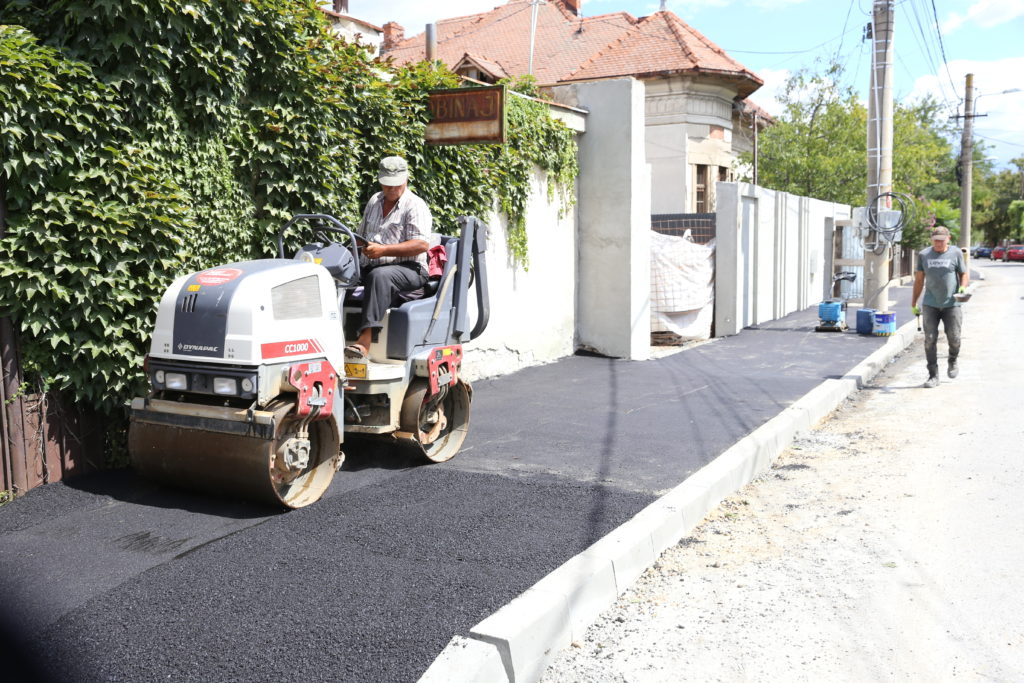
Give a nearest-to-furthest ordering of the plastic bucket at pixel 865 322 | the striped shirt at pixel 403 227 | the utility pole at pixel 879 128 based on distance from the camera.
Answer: the striped shirt at pixel 403 227, the plastic bucket at pixel 865 322, the utility pole at pixel 879 128

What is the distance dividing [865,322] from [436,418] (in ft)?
37.3

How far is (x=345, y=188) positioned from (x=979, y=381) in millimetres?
8263

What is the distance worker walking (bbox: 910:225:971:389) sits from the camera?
1072cm

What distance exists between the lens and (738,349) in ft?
45.8

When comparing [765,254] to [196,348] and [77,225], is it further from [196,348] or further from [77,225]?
[196,348]

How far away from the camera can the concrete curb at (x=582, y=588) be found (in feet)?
11.2

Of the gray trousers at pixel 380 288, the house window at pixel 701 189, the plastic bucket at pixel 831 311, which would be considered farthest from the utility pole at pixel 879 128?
the house window at pixel 701 189

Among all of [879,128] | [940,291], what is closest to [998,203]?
[879,128]

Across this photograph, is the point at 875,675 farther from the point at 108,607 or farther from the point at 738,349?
the point at 738,349

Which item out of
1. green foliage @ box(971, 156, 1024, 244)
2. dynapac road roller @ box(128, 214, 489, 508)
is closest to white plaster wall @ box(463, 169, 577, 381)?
dynapac road roller @ box(128, 214, 489, 508)

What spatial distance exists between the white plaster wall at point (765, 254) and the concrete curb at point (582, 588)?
30.6 feet

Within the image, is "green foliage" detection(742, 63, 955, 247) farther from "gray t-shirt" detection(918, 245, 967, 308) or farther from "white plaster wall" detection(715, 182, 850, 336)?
"gray t-shirt" detection(918, 245, 967, 308)

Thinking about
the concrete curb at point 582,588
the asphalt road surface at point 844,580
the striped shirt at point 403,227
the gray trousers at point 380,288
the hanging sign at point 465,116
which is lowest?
the asphalt road surface at point 844,580

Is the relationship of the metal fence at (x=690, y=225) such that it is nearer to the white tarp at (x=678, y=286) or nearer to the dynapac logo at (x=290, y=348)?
the white tarp at (x=678, y=286)
